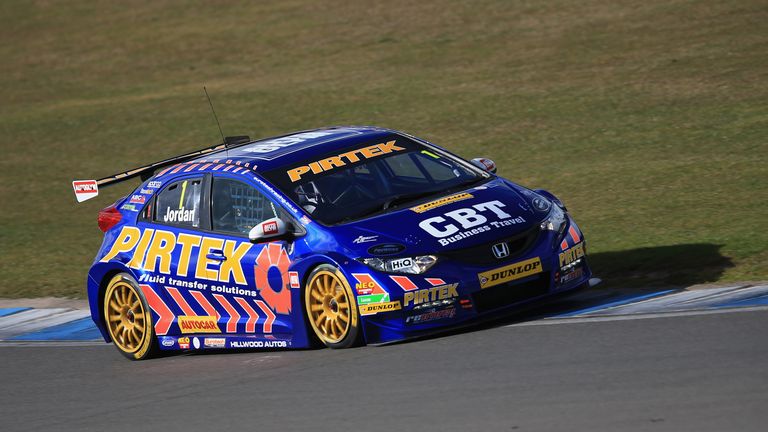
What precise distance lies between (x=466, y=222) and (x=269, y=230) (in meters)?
1.28

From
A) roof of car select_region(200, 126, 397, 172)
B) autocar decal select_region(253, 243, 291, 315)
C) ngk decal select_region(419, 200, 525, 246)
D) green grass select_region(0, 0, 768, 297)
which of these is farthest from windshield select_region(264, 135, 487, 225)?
green grass select_region(0, 0, 768, 297)

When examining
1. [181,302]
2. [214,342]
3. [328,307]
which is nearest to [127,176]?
[181,302]

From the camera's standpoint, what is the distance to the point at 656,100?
54.2ft

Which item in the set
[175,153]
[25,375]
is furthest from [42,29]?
[25,375]

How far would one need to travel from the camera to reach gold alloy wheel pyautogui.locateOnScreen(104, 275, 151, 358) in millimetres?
9000

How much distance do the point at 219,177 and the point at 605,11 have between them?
15.4m

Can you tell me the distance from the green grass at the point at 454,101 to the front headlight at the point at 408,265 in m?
2.34

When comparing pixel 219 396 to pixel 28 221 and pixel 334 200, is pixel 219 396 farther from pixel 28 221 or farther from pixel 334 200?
pixel 28 221

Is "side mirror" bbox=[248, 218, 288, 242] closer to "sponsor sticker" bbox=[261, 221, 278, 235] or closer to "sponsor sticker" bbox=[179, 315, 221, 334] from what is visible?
"sponsor sticker" bbox=[261, 221, 278, 235]

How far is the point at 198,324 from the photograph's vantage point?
858cm

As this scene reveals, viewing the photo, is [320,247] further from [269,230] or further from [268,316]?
[268,316]

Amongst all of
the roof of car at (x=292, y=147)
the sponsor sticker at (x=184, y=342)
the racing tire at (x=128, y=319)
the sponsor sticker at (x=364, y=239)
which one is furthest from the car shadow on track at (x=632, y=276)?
the racing tire at (x=128, y=319)

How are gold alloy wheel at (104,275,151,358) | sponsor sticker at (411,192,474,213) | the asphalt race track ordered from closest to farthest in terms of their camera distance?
the asphalt race track → sponsor sticker at (411,192,474,213) → gold alloy wheel at (104,275,151,358)

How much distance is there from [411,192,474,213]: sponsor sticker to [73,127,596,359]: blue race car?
0.04 feet
